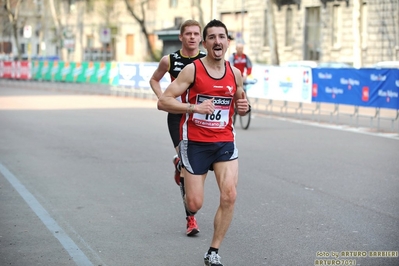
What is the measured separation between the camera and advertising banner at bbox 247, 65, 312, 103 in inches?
852

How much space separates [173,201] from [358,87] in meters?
11.3

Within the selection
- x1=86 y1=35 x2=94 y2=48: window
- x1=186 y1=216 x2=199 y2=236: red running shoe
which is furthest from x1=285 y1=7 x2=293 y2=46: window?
x1=186 y1=216 x2=199 y2=236: red running shoe

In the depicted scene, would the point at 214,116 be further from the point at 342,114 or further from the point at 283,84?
the point at 283,84

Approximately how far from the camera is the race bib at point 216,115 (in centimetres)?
623

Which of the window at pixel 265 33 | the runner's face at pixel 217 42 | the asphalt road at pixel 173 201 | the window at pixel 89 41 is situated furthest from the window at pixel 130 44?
the runner's face at pixel 217 42

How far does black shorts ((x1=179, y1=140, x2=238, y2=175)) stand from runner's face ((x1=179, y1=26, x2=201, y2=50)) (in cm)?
163

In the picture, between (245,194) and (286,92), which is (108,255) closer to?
(245,194)

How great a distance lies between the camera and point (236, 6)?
2233 inches

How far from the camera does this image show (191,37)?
7.70 meters

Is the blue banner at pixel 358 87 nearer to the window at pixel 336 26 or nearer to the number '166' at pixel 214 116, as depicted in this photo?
the number '166' at pixel 214 116

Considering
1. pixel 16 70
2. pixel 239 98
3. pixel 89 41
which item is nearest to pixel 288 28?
pixel 16 70

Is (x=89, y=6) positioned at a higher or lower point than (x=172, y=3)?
lower

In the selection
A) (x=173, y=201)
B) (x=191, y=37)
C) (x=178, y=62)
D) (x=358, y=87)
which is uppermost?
(x=191, y=37)

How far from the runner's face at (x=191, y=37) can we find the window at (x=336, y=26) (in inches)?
1575
